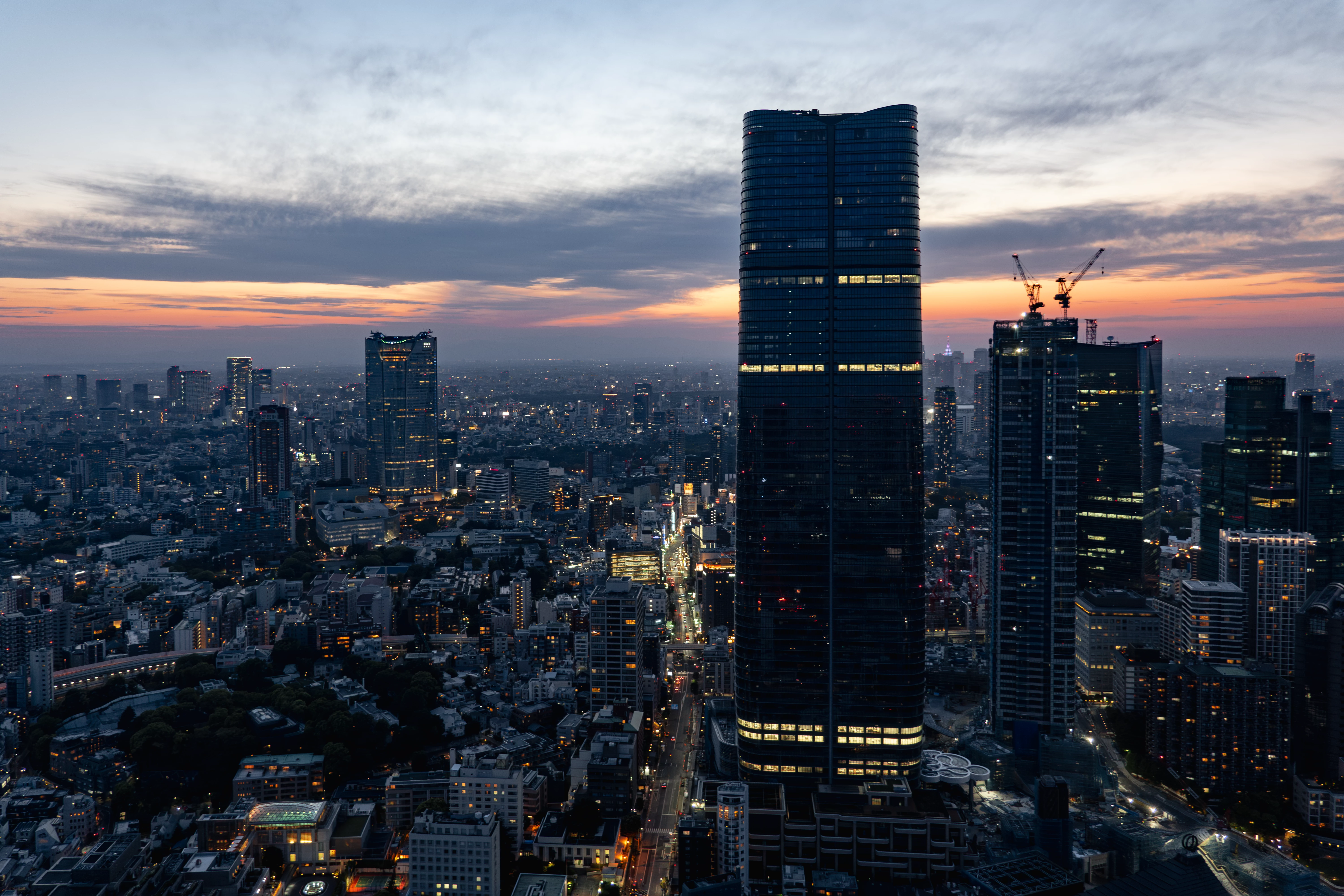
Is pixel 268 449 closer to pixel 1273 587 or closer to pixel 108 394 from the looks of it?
pixel 108 394

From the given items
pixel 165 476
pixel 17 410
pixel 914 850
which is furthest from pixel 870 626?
pixel 17 410

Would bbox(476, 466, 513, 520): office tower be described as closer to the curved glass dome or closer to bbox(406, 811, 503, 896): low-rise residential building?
the curved glass dome

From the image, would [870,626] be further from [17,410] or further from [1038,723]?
[17,410]

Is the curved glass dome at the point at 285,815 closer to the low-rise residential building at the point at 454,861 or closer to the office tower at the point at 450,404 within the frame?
the low-rise residential building at the point at 454,861

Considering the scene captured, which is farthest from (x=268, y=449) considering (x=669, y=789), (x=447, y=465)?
(x=669, y=789)

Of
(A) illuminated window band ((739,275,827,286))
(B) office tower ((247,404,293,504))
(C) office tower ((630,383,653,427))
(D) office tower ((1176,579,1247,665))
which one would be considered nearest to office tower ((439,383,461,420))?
(C) office tower ((630,383,653,427))

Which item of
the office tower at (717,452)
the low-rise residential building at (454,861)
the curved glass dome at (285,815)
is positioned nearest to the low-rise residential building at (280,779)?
the curved glass dome at (285,815)
